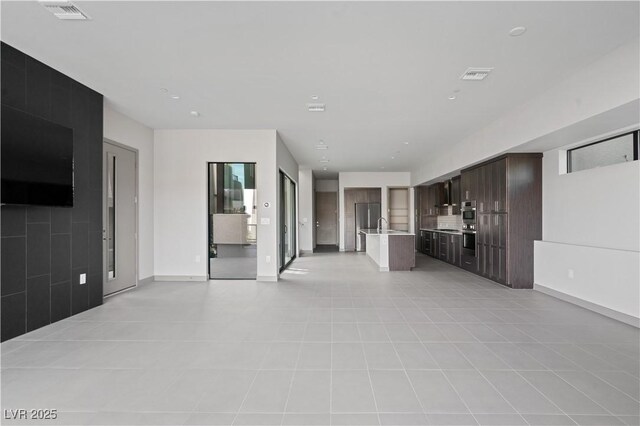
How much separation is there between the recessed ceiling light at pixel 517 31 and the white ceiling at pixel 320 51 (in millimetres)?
48

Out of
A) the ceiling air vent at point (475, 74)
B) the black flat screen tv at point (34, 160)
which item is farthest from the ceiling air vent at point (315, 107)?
the black flat screen tv at point (34, 160)

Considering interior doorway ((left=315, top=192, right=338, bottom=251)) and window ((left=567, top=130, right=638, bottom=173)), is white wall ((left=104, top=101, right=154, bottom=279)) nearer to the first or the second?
window ((left=567, top=130, right=638, bottom=173))

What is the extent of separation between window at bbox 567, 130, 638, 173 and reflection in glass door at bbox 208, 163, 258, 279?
571 cm

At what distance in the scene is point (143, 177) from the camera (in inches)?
240

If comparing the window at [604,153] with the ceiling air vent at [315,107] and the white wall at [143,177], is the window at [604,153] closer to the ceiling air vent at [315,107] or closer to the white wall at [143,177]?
the ceiling air vent at [315,107]

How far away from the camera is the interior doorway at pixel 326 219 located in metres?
14.3

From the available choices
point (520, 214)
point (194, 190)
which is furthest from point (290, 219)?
point (520, 214)

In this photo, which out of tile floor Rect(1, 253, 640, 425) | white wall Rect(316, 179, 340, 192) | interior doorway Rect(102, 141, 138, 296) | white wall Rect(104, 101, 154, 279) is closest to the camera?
tile floor Rect(1, 253, 640, 425)

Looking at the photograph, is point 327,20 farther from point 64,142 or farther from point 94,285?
point 94,285

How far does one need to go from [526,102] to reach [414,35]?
2.79 metres

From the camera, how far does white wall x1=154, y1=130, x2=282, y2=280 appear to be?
639 centimetres

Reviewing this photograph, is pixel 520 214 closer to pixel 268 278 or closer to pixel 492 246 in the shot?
pixel 492 246

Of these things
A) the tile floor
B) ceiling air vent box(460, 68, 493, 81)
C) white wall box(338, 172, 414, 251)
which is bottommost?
the tile floor

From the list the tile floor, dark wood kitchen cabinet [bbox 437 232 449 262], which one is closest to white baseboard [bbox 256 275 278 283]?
the tile floor
